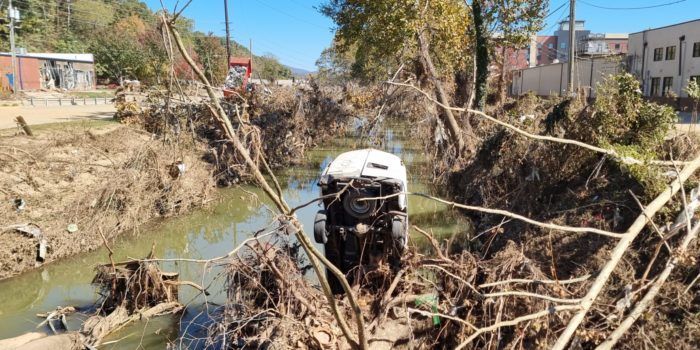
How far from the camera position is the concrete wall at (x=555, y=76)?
3688cm

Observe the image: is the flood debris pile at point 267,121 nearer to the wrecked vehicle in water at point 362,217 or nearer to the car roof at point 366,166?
the car roof at point 366,166

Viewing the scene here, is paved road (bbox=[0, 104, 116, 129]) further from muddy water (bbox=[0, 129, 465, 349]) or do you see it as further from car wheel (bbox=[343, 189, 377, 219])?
car wheel (bbox=[343, 189, 377, 219])

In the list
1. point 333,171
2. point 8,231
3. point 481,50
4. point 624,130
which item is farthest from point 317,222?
point 481,50

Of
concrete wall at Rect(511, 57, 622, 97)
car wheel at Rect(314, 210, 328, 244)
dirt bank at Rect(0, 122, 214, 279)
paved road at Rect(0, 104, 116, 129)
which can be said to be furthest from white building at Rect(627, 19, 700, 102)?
car wheel at Rect(314, 210, 328, 244)

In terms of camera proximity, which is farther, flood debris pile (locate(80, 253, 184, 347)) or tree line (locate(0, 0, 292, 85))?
tree line (locate(0, 0, 292, 85))

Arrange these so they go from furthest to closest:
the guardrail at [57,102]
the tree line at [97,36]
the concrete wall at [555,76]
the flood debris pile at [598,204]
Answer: the tree line at [97,36] < the concrete wall at [555,76] < the guardrail at [57,102] < the flood debris pile at [598,204]

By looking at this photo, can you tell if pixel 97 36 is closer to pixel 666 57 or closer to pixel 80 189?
pixel 666 57

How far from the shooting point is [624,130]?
8156 mm

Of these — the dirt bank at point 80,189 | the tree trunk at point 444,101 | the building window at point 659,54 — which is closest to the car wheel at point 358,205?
the dirt bank at point 80,189

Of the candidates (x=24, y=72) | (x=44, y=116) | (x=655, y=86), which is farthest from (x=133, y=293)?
(x=24, y=72)

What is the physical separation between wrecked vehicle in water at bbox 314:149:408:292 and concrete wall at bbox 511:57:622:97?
97.8 ft

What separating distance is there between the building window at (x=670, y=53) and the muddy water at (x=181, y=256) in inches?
957

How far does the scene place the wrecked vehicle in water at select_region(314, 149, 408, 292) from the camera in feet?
21.9

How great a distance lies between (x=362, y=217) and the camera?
6723 mm
